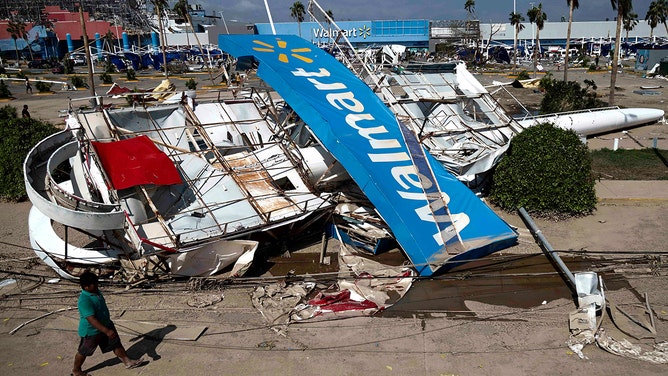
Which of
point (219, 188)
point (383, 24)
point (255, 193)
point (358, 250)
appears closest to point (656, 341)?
point (358, 250)

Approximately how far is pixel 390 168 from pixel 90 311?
20.9 ft

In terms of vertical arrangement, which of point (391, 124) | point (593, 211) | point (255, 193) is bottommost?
point (593, 211)

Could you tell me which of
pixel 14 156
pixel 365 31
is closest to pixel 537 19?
pixel 365 31

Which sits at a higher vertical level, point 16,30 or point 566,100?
point 16,30

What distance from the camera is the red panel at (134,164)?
32.9ft

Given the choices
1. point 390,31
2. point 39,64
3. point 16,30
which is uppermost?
point 16,30

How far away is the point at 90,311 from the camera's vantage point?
253 inches

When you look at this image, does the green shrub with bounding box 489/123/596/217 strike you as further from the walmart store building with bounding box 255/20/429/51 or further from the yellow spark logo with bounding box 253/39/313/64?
the walmart store building with bounding box 255/20/429/51

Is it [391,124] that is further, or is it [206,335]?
[391,124]

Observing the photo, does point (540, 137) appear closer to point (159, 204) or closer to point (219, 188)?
point (219, 188)

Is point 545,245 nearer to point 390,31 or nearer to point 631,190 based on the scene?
point 631,190

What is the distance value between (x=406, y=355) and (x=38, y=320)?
21.0 feet

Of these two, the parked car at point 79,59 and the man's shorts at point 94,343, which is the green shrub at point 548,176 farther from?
the parked car at point 79,59

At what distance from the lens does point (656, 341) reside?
290 inches
